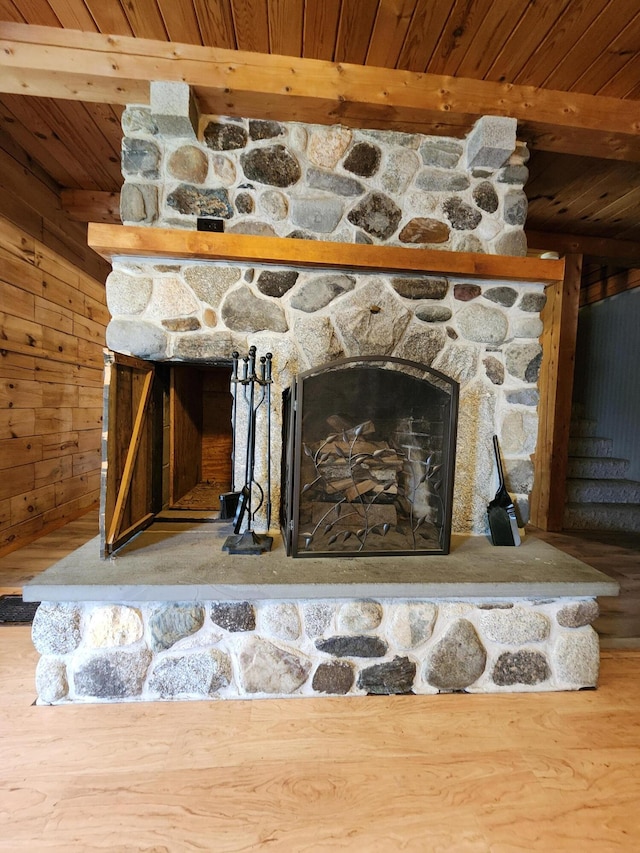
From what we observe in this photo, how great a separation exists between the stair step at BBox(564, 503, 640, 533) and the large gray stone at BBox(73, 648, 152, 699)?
3.31m

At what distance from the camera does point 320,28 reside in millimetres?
1345

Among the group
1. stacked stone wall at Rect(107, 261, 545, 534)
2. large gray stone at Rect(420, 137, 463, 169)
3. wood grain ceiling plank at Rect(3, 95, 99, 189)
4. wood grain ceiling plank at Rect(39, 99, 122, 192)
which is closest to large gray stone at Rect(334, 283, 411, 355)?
stacked stone wall at Rect(107, 261, 545, 534)

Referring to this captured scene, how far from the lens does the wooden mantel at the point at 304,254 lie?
4.83ft

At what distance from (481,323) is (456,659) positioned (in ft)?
4.55

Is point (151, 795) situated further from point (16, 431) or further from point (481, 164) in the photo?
point (481, 164)

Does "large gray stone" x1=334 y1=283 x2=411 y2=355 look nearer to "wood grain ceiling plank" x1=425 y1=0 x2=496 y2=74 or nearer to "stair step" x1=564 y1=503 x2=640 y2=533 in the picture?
"wood grain ceiling plank" x1=425 y1=0 x2=496 y2=74

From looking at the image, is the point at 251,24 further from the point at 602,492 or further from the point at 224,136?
the point at 602,492

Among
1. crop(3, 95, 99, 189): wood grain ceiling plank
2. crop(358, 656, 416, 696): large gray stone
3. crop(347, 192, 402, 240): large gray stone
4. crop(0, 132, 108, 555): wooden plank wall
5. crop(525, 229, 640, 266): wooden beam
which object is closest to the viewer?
crop(358, 656, 416, 696): large gray stone

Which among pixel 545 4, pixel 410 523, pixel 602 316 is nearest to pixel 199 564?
pixel 410 523

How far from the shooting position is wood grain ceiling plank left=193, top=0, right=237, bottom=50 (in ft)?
4.17

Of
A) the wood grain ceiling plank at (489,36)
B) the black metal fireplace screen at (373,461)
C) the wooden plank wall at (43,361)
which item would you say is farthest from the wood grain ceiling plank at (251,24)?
the wooden plank wall at (43,361)

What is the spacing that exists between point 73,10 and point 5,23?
294 millimetres

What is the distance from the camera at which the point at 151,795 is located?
969 millimetres

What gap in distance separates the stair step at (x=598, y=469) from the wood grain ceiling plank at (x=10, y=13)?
451 cm
